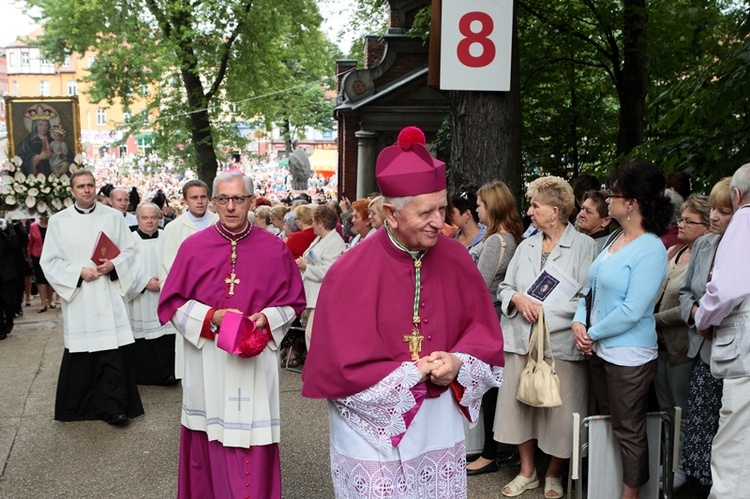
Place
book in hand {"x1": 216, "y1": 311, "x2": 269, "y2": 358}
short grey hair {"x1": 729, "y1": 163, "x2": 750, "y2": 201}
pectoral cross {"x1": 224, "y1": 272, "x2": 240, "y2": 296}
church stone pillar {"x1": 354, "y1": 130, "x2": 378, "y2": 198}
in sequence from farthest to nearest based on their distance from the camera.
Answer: church stone pillar {"x1": 354, "y1": 130, "x2": 378, "y2": 198} < pectoral cross {"x1": 224, "y1": 272, "x2": 240, "y2": 296} < book in hand {"x1": 216, "y1": 311, "x2": 269, "y2": 358} < short grey hair {"x1": 729, "y1": 163, "x2": 750, "y2": 201}

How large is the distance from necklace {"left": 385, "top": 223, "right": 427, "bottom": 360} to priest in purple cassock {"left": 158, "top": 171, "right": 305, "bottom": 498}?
4.89 feet

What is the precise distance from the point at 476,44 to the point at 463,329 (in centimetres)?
484

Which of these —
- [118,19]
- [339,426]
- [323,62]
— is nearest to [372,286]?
[339,426]

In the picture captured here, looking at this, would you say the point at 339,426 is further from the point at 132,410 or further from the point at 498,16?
the point at 498,16

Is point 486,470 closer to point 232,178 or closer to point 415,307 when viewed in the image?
point 232,178

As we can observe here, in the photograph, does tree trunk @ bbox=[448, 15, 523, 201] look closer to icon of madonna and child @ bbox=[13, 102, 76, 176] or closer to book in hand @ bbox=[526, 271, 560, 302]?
book in hand @ bbox=[526, 271, 560, 302]

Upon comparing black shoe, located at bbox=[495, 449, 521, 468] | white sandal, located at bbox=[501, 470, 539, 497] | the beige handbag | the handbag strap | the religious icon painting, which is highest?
the religious icon painting

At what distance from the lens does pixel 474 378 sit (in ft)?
12.3

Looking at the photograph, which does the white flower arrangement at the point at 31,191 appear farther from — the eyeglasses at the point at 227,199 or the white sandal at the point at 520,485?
the white sandal at the point at 520,485

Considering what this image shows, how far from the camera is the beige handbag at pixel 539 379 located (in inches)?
213

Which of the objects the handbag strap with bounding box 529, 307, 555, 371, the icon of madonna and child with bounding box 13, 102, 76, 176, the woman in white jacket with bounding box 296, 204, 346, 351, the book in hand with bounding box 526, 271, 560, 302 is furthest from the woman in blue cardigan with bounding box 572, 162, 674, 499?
the icon of madonna and child with bounding box 13, 102, 76, 176

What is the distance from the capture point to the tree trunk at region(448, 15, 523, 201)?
27.8 ft

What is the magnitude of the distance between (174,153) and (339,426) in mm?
26267

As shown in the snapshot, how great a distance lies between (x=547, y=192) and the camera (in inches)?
223
